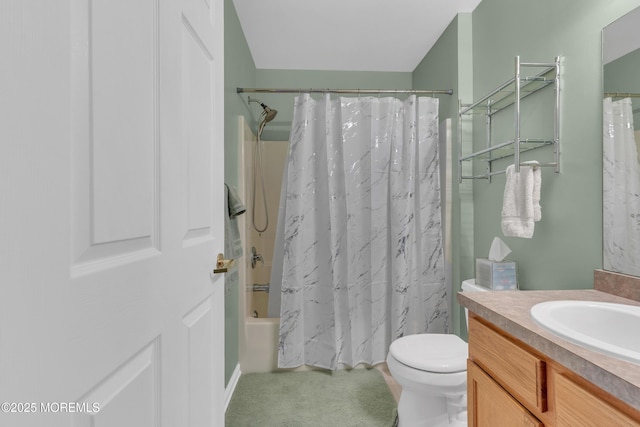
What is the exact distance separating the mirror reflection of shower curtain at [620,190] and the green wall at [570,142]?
4 centimetres

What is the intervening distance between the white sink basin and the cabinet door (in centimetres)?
24

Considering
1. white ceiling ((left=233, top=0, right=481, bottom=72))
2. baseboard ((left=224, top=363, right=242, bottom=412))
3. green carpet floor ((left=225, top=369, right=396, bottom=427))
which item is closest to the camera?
green carpet floor ((left=225, top=369, right=396, bottom=427))

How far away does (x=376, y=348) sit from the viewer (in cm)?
222

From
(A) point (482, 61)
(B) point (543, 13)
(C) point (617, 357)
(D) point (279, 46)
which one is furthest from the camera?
(D) point (279, 46)

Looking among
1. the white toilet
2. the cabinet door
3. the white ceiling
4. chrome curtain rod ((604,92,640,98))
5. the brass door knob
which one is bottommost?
the white toilet

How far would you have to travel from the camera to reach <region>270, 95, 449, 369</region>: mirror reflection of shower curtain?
2197mm

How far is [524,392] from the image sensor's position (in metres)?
0.83

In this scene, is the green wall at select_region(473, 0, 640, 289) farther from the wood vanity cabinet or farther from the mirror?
the wood vanity cabinet

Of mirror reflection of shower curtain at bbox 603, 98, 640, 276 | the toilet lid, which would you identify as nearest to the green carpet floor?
the toilet lid
